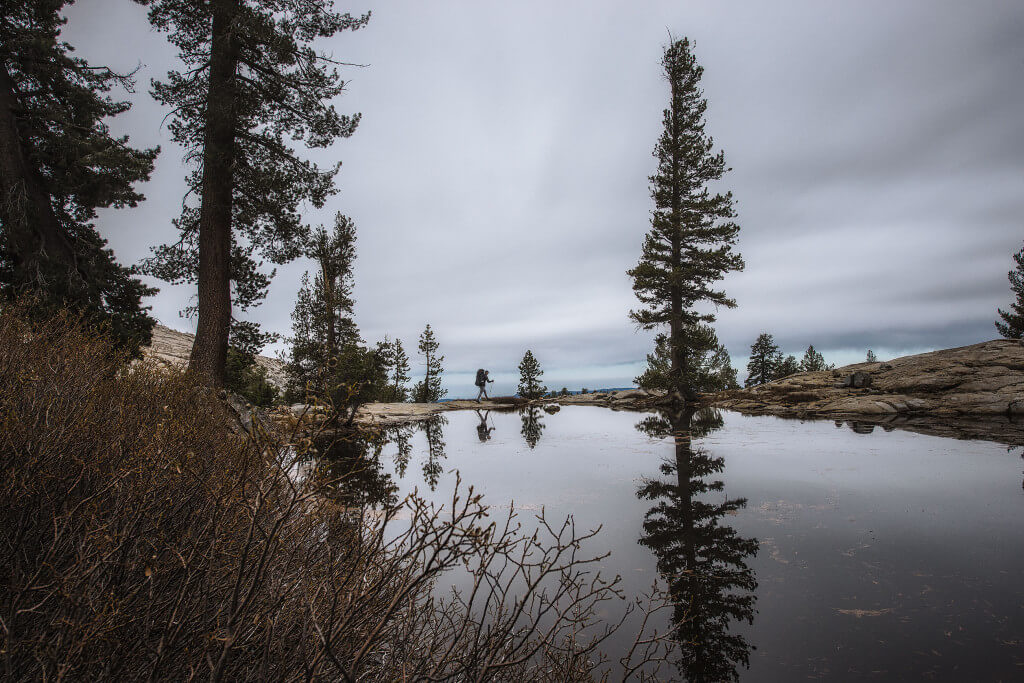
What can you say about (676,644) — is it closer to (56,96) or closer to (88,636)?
(88,636)

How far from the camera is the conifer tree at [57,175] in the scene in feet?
32.4

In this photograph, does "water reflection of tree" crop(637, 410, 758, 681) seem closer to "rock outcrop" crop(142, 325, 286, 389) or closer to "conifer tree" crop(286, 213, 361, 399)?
"conifer tree" crop(286, 213, 361, 399)

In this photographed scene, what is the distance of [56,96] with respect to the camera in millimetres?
11336

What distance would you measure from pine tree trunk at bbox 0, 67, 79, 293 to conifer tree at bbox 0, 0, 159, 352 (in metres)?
0.02

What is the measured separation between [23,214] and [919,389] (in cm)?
A: 3211

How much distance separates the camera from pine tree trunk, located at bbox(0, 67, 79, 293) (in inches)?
384

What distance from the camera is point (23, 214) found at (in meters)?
9.84

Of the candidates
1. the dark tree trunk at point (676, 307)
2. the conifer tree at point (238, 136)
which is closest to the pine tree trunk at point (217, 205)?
the conifer tree at point (238, 136)

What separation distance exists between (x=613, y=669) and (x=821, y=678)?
134 cm

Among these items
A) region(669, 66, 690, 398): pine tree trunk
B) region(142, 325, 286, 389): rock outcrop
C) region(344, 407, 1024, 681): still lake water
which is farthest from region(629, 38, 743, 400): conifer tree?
region(142, 325, 286, 389): rock outcrop

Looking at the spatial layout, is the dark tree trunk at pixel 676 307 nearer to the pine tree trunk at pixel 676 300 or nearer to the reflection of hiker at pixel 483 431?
the pine tree trunk at pixel 676 300

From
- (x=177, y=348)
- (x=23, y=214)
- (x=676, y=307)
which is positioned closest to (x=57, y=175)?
(x=23, y=214)

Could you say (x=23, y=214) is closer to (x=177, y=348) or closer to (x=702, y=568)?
(x=702, y=568)

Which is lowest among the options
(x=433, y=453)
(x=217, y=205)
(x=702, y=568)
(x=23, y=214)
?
(x=702, y=568)
